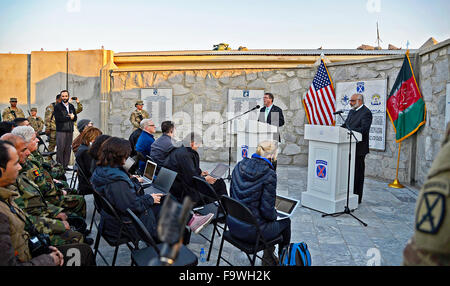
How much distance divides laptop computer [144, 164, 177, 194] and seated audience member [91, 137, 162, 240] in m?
0.56

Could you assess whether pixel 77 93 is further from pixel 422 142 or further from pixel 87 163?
pixel 422 142

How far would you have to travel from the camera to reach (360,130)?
207 inches

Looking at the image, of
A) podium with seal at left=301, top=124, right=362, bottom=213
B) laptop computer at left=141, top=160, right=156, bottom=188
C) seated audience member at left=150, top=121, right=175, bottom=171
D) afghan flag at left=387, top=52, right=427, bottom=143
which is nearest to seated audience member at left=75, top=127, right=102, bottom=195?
laptop computer at left=141, top=160, right=156, bottom=188

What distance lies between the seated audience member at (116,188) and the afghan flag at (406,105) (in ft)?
18.9

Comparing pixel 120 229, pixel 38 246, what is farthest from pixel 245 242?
Result: pixel 38 246

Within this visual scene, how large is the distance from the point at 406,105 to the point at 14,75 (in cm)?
1121

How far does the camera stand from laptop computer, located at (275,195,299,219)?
2986 millimetres

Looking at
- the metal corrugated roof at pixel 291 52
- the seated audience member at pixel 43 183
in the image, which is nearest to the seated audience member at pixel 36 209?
the seated audience member at pixel 43 183

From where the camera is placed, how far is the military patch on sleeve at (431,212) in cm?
116

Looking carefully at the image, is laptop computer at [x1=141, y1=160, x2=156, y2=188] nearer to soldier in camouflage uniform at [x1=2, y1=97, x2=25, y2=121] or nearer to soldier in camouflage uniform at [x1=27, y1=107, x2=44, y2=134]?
soldier in camouflage uniform at [x1=27, y1=107, x2=44, y2=134]

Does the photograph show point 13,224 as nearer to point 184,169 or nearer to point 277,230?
point 277,230

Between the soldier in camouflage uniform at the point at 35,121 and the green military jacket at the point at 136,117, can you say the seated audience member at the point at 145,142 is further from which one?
the soldier in camouflage uniform at the point at 35,121
